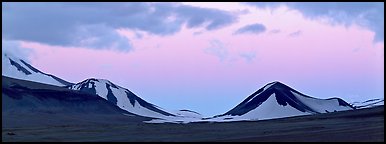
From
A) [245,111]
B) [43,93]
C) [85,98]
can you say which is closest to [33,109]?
[43,93]

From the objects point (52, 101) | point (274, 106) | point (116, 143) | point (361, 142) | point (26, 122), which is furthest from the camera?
point (274, 106)

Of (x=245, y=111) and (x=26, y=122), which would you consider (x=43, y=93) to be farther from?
(x=245, y=111)

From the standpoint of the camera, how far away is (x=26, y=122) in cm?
9812

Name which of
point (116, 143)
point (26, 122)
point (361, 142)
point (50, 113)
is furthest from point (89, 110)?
point (361, 142)

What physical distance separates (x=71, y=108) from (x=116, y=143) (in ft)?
342

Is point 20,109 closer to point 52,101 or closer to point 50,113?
point 50,113

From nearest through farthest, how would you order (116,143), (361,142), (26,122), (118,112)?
(361,142) → (116,143) → (26,122) → (118,112)

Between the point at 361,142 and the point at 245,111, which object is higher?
the point at 245,111

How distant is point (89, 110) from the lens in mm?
142000

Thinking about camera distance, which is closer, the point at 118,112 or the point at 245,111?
the point at 118,112

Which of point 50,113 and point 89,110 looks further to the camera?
point 89,110

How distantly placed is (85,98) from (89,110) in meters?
6.11

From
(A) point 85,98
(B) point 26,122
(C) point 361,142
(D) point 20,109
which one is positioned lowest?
(C) point 361,142

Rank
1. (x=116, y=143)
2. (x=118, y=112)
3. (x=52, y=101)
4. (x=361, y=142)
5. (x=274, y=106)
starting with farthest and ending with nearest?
(x=274, y=106)
(x=118, y=112)
(x=52, y=101)
(x=116, y=143)
(x=361, y=142)
